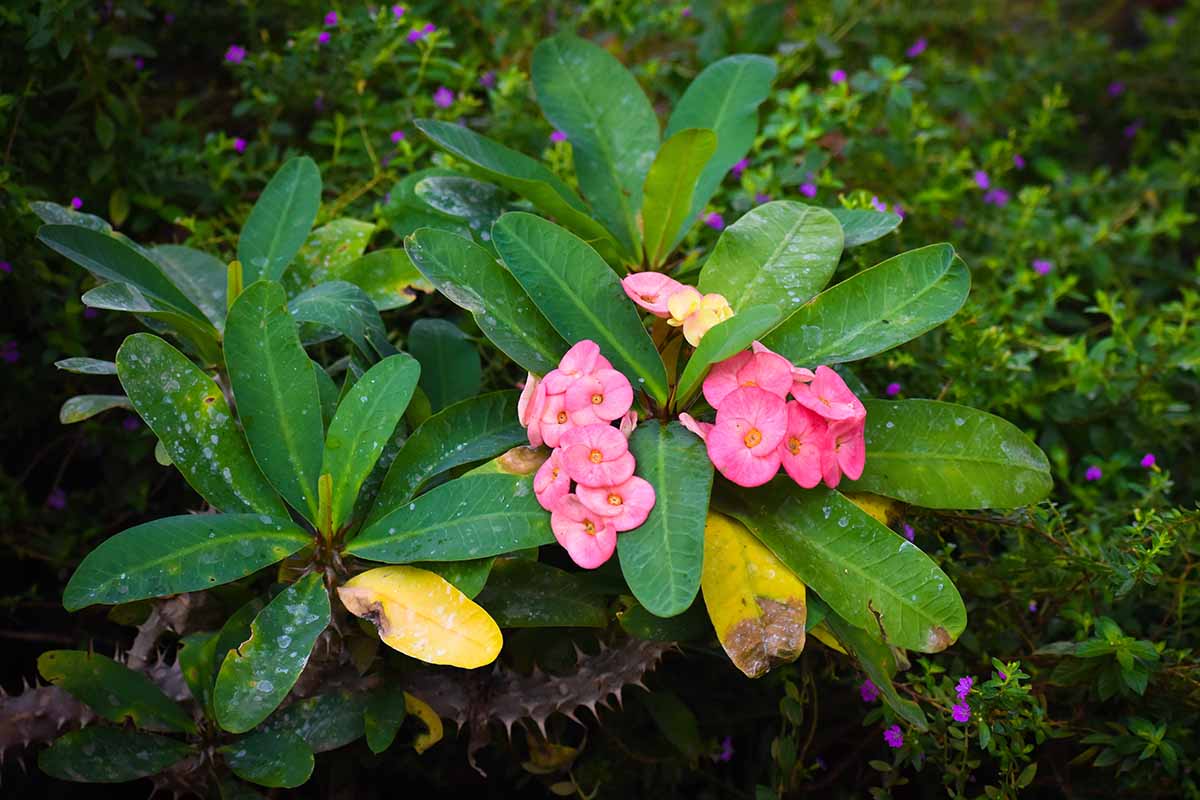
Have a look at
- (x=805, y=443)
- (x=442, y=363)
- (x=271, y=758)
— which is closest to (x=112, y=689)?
(x=271, y=758)

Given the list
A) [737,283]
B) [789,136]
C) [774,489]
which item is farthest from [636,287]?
[789,136]

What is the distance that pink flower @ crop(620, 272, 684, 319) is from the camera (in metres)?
1.25

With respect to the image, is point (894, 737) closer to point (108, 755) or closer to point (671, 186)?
point (671, 186)

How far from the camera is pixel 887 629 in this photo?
1125 millimetres

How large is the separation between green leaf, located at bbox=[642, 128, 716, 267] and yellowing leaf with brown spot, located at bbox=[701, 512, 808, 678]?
0.53 m

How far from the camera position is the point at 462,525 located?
1155mm

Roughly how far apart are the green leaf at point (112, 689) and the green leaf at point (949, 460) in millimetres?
963

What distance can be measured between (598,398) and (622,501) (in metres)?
0.13

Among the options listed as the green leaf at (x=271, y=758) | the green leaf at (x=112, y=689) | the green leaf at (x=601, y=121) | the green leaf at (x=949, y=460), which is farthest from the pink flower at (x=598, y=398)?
the green leaf at (x=112, y=689)

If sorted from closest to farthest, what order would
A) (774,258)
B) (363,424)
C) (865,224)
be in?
(363,424) < (774,258) < (865,224)

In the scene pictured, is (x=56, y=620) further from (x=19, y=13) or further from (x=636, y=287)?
(x=636, y=287)

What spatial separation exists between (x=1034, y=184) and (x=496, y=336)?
2.07 m

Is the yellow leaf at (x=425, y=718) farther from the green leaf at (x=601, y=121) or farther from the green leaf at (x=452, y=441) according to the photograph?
the green leaf at (x=601, y=121)

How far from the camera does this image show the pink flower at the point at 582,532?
1108mm
